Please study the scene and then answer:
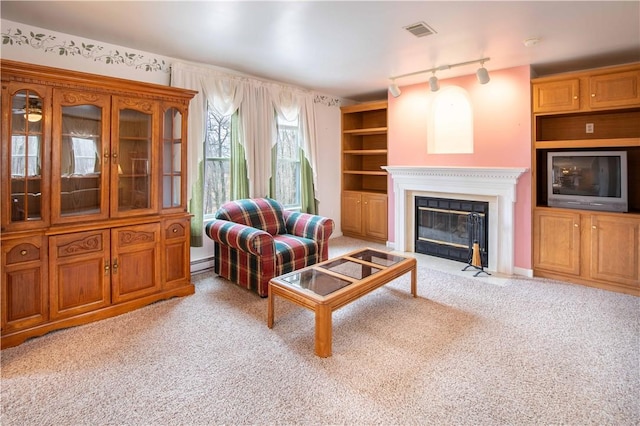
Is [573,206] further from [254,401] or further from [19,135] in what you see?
[19,135]

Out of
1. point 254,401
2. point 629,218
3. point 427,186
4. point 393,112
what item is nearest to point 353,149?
point 393,112

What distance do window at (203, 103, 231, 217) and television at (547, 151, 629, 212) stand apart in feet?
→ 12.4

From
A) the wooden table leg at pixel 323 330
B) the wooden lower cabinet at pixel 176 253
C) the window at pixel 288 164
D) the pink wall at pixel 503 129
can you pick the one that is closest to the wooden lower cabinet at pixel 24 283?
the wooden lower cabinet at pixel 176 253

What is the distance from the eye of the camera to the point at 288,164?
519cm

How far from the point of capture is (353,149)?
20.2 ft

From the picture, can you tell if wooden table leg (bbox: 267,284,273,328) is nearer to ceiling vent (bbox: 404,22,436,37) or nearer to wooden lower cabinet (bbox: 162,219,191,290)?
wooden lower cabinet (bbox: 162,219,191,290)

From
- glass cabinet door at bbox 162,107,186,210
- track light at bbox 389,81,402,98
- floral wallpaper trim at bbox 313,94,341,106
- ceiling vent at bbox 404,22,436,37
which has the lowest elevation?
glass cabinet door at bbox 162,107,186,210

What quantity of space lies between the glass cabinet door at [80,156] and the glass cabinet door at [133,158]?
84 millimetres

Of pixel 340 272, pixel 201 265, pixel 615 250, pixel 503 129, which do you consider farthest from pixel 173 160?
pixel 615 250

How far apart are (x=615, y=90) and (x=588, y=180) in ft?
2.98

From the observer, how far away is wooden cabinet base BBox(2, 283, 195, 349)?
2482 mm

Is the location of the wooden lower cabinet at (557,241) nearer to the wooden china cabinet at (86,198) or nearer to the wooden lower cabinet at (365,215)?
the wooden lower cabinet at (365,215)

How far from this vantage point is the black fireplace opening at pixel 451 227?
175 inches

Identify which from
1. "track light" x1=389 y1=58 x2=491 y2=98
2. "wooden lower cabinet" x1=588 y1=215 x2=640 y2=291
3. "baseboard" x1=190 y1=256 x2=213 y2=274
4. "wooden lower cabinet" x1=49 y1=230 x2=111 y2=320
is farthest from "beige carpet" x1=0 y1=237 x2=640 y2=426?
"track light" x1=389 y1=58 x2=491 y2=98
